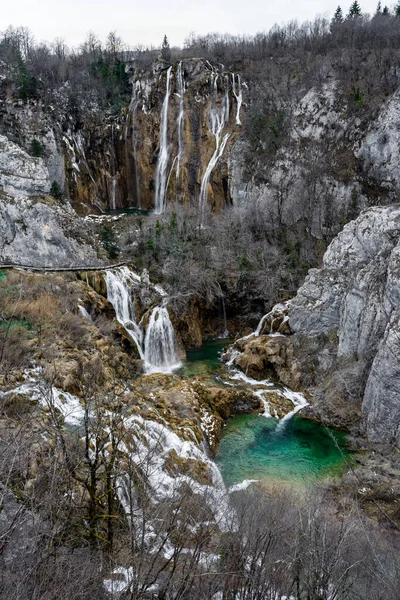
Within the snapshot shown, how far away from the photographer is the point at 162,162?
4081 cm

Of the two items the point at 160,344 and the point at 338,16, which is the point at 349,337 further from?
the point at 338,16

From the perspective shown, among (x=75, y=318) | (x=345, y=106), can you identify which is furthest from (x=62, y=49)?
(x=75, y=318)

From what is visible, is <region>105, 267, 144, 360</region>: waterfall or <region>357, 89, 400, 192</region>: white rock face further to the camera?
<region>357, 89, 400, 192</region>: white rock face

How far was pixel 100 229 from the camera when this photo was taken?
33.4 m

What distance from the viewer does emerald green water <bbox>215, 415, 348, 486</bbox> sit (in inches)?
605

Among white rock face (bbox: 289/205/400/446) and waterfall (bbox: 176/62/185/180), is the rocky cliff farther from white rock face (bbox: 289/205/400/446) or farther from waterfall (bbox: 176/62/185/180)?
waterfall (bbox: 176/62/185/180)

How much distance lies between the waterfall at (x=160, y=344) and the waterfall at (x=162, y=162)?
17.6 meters

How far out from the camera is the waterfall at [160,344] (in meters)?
24.2

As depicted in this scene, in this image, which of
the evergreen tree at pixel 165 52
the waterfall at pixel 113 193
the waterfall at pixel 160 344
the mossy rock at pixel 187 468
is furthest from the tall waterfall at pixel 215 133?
the mossy rock at pixel 187 468

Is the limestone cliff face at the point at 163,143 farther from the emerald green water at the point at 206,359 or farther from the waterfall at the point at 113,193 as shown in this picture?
the emerald green water at the point at 206,359

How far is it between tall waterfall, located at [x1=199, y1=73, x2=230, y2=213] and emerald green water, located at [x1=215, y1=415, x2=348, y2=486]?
80.6ft

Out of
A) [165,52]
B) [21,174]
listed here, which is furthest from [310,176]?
[165,52]

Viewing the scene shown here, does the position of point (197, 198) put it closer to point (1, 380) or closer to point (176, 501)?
point (1, 380)

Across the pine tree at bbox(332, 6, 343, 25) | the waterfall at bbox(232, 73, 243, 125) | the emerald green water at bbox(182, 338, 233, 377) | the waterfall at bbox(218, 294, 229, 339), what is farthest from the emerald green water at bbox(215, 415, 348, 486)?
the pine tree at bbox(332, 6, 343, 25)
